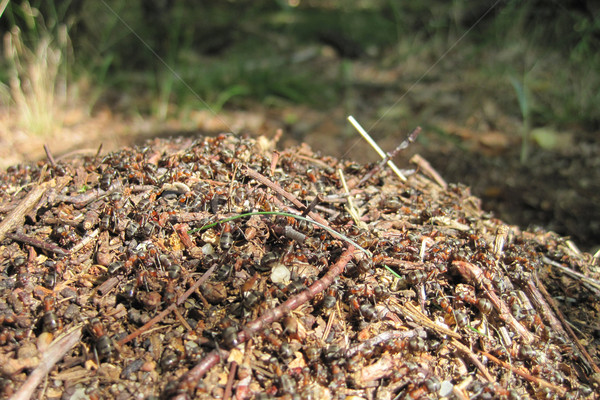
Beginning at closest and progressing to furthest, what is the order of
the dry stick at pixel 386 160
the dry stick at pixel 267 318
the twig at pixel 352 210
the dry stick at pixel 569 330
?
the dry stick at pixel 267 318
the dry stick at pixel 569 330
the twig at pixel 352 210
the dry stick at pixel 386 160

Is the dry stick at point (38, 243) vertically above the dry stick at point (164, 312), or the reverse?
the dry stick at point (38, 243)

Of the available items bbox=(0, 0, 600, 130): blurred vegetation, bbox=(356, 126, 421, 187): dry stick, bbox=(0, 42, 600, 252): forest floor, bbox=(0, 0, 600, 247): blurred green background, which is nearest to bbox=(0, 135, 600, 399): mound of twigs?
bbox=(356, 126, 421, 187): dry stick

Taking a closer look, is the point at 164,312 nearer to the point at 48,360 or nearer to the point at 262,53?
the point at 48,360

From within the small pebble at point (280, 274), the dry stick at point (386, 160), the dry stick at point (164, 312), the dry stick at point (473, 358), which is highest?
the dry stick at point (386, 160)

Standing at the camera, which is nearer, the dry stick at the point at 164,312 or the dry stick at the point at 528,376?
the dry stick at the point at 164,312

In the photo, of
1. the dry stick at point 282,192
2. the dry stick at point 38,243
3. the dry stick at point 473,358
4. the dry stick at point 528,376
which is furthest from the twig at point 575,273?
the dry stick at point 38,243

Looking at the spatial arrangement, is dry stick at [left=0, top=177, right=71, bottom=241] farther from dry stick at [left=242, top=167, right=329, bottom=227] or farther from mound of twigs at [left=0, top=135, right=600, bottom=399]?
dry stick at [left=242, top=167, right=329, bottom=227]

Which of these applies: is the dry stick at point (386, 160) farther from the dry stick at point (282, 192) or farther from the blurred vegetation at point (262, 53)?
the blurred vegetation at point (262, 53)

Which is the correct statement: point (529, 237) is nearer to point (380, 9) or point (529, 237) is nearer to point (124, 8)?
point (124, 8)
